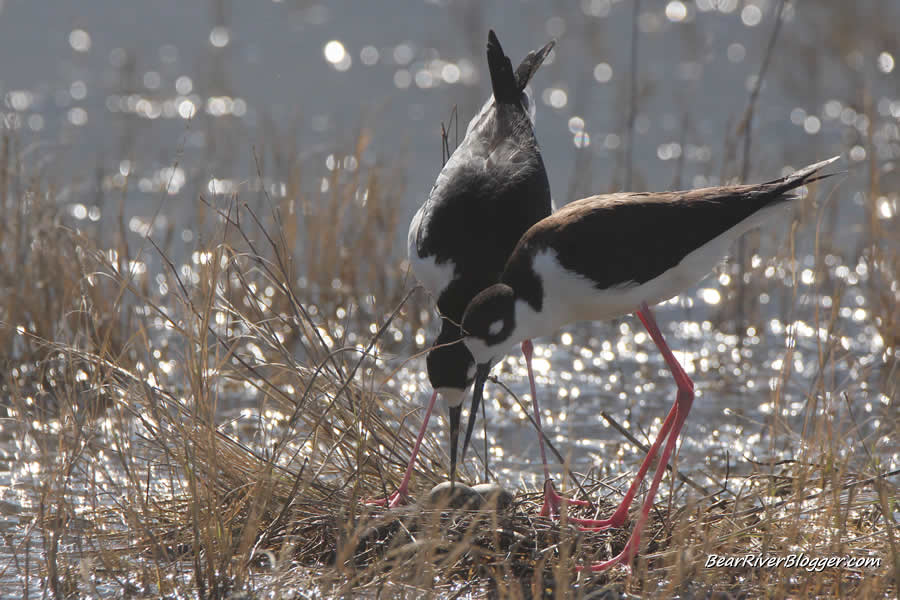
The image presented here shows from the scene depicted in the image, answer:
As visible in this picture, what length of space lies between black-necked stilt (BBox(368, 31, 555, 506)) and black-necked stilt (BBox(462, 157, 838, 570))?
108mm

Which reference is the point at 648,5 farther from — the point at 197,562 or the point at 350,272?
the point at 197,562

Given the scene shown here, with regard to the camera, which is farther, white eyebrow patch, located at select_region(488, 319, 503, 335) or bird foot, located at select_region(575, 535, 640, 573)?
white eyebrow patch, located at select_region(488, 319, 503, 335)

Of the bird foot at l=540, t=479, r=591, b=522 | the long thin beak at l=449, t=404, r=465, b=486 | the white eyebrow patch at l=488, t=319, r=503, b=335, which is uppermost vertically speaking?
the white eyebrow patch at l=488, t=319, r=503, b=335

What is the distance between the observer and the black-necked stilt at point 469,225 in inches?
148

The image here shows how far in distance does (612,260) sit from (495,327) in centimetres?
42

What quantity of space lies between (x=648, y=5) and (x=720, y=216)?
9.72 m

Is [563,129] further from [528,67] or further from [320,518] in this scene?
[320,518]

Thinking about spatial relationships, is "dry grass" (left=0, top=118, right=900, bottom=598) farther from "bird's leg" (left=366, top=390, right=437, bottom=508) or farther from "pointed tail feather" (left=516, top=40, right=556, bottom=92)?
"pointed tail feather" (left=516, top=40, right=556, bottom=92)

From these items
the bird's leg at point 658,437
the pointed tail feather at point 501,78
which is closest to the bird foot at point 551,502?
the bird's leg at point 658,437

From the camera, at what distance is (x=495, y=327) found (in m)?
3.67

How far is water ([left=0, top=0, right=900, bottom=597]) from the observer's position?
5348 mm

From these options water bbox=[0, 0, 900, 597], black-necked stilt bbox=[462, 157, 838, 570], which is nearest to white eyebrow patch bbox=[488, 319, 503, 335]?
black-necked stilt bbox=[462, 157, 838, 570]

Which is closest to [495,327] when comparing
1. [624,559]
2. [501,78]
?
[624,559]

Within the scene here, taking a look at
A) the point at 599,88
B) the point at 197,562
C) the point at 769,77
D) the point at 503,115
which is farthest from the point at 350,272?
the point at 769,77
